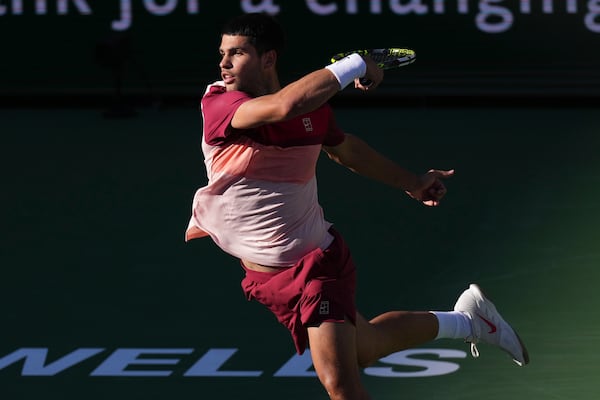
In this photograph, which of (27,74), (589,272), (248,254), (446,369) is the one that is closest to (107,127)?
(27,74)

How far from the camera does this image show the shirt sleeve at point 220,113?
4949 millimetres

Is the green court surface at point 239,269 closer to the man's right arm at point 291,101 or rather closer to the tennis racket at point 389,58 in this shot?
the tennis racket at point 389,58

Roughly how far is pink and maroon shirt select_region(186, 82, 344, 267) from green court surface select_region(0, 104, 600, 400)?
1.04 metres

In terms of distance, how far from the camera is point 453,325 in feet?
19.6

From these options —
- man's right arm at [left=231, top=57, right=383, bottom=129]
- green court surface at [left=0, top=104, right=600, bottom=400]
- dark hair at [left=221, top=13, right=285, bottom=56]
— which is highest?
dark hair at [left=221, top=13, right=285, bottom=56]

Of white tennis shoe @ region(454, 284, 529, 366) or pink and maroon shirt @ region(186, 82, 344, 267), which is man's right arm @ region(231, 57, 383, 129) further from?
white tennis shoe @ region(454, 284, 529, 366)

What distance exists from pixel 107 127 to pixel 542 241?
4.38m

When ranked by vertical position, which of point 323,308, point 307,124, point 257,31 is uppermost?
point 257,31

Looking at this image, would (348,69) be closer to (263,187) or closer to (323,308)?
(263,187)

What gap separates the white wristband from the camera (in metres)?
4.81

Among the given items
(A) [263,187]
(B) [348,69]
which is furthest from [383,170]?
(B) [348,69]

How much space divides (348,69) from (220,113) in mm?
462

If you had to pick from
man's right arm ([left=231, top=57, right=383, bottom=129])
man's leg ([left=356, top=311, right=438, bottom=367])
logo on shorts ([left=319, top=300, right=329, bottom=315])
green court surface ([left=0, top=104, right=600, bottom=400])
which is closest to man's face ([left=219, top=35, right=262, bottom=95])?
man's right arm ([left=231, top=57, right=383, bottom=129])

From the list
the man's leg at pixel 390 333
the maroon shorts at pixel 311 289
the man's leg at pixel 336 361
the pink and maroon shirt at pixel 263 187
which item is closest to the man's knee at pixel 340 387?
the man's leg at pixel 336 361
